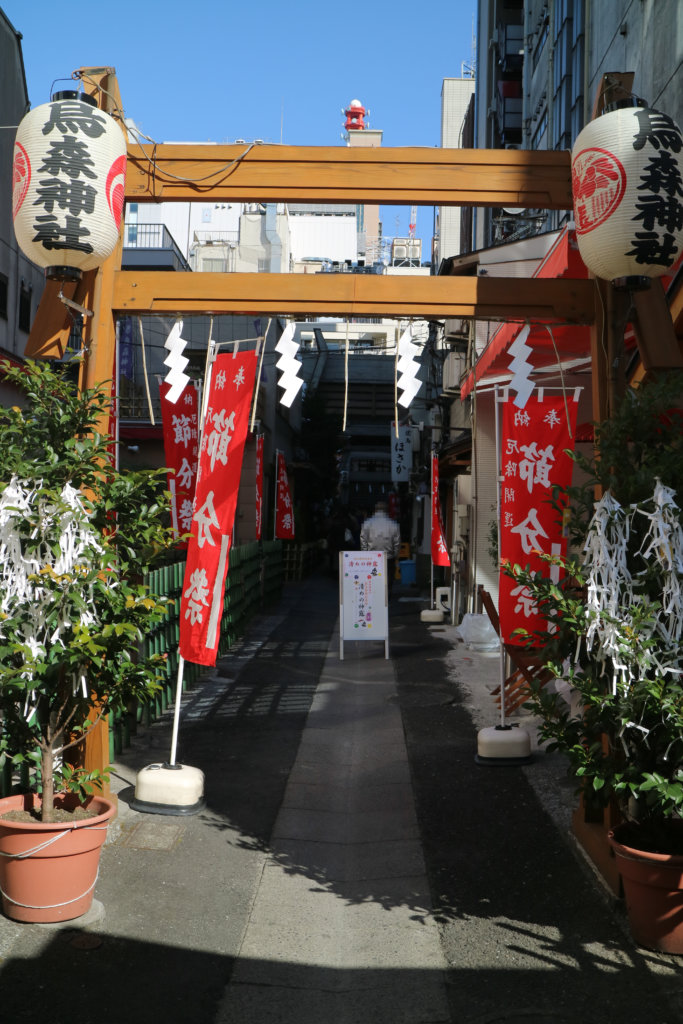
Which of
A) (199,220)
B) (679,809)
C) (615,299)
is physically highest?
(199,220)

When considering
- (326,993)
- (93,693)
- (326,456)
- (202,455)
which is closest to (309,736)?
(202,455)

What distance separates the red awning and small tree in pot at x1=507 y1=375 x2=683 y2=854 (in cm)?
255

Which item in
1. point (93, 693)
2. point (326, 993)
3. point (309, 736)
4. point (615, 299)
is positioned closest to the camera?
point (326, 993)

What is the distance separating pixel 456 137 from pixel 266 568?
3442cm

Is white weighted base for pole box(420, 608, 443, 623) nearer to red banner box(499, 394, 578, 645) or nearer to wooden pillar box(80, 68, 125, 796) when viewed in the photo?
red banner box(499, 394, 578, 645)

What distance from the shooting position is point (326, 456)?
43.5 metres

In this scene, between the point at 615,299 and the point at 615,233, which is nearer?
the point at 615,233

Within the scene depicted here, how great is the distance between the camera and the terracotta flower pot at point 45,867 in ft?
17.4

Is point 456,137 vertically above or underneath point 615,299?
above

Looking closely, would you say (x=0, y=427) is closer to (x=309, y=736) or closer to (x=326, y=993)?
(x=326, y=993)

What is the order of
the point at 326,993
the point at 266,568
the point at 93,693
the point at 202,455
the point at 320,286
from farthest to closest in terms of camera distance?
the point at 266,568, the point at 202,455, the point at 320,286, the point at 93,693, the point at 326,993

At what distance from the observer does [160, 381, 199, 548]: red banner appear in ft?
42.4

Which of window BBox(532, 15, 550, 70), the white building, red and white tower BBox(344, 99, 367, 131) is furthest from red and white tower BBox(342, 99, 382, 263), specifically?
window BBox(532, 15, 550, 70)

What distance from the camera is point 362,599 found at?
50.5 feet
